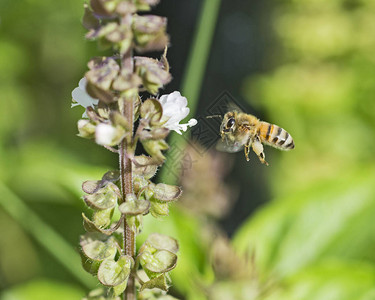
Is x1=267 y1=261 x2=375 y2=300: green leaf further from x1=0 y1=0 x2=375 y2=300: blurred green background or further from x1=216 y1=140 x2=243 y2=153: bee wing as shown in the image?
x1=216 y1=140 x2=243 y2=153: bee wing

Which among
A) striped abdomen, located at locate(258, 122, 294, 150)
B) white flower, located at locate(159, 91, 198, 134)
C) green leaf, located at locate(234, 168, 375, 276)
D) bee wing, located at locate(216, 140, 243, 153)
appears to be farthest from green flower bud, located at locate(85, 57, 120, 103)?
green leaf, located at locate(234, 168, 375, 276)

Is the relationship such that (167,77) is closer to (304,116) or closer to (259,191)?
(304,116)

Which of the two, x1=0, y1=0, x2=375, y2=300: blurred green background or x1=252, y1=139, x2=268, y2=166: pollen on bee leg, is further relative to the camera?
x1=0, y1=0, x2=375, y2=300: blurred green background

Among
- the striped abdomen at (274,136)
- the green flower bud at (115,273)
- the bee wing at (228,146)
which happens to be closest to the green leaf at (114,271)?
the green flower bud at (115,273)

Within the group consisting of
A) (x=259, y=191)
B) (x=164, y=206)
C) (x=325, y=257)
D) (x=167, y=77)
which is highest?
(x=167, y=77)

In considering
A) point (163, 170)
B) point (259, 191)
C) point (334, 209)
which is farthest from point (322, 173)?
point (163, 170)

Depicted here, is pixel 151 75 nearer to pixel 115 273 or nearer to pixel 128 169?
pixel 128 169

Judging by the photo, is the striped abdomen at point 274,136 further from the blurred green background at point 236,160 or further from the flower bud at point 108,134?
the flower bud at point 108,134
